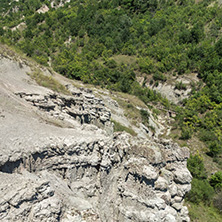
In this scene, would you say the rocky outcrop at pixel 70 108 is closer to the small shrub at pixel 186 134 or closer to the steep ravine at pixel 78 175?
the steep ravine at pixel 78 175

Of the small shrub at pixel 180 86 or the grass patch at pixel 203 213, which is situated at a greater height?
the small shrub at pixel 180 86

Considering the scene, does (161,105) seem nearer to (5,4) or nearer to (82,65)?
(82,65)

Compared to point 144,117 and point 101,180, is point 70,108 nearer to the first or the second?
point 101,180

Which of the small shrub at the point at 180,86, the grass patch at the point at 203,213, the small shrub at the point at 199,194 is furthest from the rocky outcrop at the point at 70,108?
the small shrub at the point at 180,86

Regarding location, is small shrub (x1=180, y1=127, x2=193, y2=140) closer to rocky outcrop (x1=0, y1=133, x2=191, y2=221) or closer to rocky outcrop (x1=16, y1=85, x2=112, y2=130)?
rocky outcrop (x1=16, y1=85, x2=112, y2=130)

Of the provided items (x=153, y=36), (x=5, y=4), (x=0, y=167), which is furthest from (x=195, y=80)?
(x=5, y=4)
